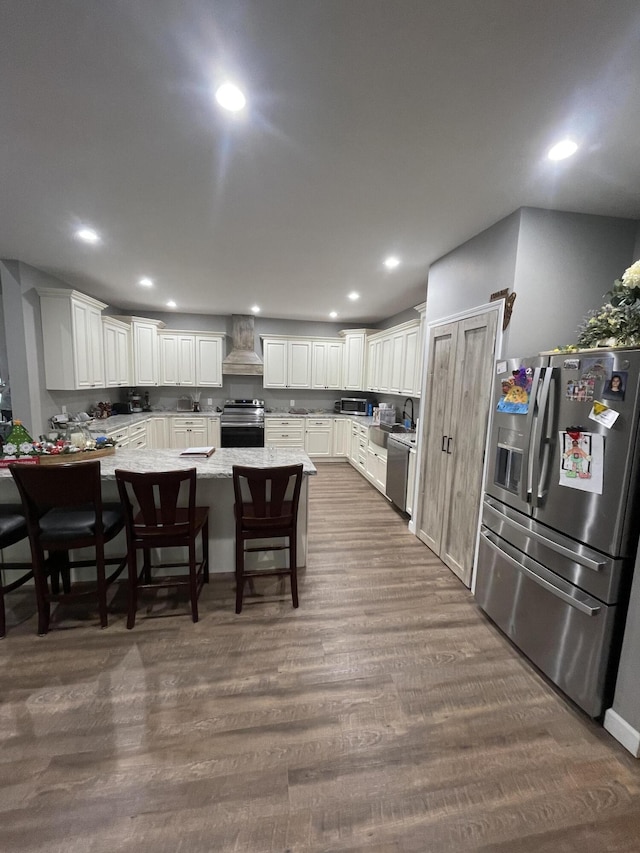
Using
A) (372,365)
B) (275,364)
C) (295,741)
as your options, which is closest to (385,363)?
(372,365)

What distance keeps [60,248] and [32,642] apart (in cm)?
331

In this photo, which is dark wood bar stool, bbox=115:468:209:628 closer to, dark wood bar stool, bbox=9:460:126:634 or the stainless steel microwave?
dark wood bar stool, bbox=9:460:126:634

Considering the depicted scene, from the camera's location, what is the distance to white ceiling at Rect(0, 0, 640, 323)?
109 centimetres

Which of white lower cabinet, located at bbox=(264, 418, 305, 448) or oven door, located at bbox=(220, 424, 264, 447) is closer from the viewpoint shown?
oven door, located at bbox=(220, 424, 264, 447)

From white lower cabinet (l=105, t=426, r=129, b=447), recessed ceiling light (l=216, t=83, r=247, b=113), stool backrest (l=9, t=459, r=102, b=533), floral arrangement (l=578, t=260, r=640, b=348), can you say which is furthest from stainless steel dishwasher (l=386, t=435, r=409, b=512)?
white lower cabinet (l=105, t=426, r=129, b=447)

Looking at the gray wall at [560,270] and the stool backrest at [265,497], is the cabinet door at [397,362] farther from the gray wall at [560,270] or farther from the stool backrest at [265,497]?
the stool backrest at [265,497]

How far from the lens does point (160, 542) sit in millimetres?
2117

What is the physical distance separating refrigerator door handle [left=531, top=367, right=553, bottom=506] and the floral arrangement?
29 cm

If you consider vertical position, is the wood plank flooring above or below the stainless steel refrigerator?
below

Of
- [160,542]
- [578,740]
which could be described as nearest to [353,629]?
[578,740]

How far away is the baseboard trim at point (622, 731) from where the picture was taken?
4.86 feet

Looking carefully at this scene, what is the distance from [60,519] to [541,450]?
2.88m

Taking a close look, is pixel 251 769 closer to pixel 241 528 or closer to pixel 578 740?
pixel 241 528

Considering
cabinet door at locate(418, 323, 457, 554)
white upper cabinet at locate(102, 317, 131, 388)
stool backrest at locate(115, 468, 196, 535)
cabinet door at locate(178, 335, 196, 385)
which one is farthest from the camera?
cabinet door at locate(178, 335, 196, 385)
